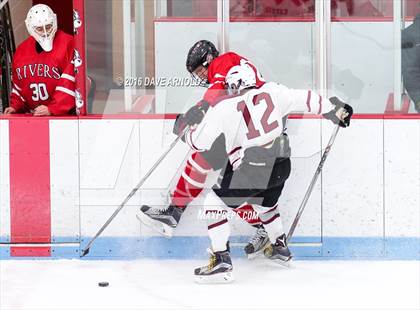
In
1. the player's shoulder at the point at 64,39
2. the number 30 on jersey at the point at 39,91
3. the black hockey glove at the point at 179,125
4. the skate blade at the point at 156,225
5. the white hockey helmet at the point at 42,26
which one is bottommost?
the skate blade at the point at 156,225

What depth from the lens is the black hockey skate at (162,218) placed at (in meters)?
5.61

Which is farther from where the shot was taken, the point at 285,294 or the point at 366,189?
the point at 366,189

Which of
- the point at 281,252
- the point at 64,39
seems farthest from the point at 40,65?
the point at 281,252

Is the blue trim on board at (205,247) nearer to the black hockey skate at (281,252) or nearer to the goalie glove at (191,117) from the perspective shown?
the black hockey skate at (281,252)

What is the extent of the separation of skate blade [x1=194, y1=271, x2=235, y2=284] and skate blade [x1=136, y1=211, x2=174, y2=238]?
404mm

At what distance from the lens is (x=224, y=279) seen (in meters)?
5.27

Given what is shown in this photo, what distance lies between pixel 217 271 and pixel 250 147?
54 cm

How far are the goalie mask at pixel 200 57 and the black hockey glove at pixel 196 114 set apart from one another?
150mm

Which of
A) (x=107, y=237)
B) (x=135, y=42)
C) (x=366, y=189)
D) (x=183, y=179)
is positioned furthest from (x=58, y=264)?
(x=366, y=189)

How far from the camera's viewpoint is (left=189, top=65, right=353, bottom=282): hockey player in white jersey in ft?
17.4

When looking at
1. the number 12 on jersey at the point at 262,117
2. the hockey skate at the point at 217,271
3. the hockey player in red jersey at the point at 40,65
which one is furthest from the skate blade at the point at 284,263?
the hockey player in red jersey at the point at 40,65

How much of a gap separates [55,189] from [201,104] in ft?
2.51

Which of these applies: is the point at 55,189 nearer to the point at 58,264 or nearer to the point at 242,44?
the point at 58,264

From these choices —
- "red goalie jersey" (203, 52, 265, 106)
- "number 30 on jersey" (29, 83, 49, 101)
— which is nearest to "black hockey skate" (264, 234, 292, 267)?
"red goalie jersey" (203, 52, 265, 106)
